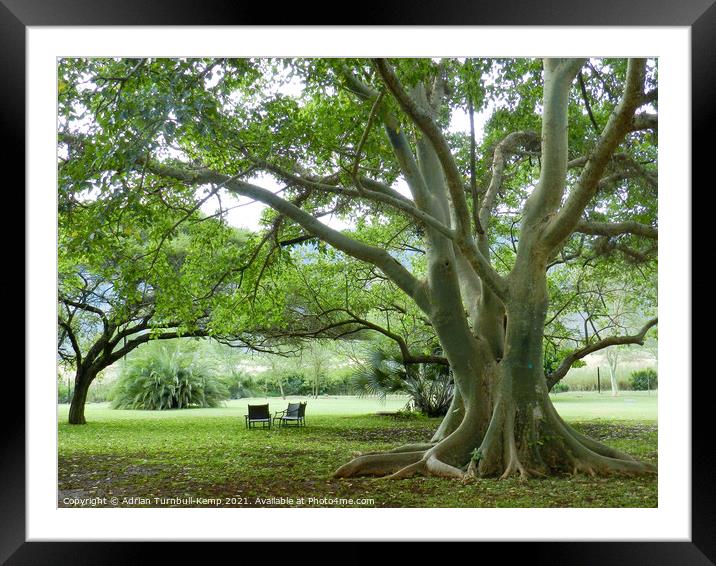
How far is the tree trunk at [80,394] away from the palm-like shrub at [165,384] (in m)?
0.75

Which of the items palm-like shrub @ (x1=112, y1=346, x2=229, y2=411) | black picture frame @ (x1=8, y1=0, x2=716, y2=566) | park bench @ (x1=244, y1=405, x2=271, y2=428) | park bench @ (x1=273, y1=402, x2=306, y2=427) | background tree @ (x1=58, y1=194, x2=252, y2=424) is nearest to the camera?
black picture frame @ (x1=8, y1=0, x2=716, y2=566)

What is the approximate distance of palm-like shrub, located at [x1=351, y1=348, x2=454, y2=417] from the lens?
11312 mm

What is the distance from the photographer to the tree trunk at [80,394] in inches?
444

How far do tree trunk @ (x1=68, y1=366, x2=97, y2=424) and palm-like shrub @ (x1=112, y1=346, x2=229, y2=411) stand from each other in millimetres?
749

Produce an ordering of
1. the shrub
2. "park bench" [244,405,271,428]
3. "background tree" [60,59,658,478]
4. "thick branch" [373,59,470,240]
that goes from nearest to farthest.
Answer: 1. "thick branch" [373,59,470,240]
2. "background tree" [60,59,658,478]
3. the shrub
4. "park bench" [244,405,271,428]

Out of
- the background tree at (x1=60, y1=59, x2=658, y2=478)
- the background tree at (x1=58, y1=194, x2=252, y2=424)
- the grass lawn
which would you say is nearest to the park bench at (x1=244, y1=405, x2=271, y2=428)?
the grass lawn

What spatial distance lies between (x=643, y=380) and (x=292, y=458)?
546 cm

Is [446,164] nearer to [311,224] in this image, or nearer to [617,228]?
[311,224]

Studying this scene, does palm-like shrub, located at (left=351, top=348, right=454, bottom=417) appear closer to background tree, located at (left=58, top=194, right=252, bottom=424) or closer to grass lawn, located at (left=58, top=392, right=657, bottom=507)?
grass lawn, located at (left=58, top=392, right=657, bottom=507)

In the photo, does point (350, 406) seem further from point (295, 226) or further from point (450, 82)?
point (450, 82)

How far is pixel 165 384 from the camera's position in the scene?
40.1ft
